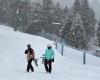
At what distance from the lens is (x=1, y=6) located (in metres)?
96.3

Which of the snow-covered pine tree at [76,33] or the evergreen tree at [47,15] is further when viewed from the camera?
the evergreen tree at [47,15]

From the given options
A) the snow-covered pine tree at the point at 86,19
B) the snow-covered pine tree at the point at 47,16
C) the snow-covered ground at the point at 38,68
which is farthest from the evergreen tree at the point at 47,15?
the snow-covered ground at the point at 38,68

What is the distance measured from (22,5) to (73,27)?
1585 centimetres

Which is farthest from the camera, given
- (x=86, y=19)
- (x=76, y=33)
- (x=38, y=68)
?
(x=86, y=19)

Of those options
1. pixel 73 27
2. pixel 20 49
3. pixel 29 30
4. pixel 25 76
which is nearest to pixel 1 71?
pixel 25 76

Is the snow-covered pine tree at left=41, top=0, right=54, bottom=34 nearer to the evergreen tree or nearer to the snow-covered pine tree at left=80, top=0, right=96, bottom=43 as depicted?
the evergreen tree

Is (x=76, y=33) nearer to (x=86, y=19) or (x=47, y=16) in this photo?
(x=47, y=16)

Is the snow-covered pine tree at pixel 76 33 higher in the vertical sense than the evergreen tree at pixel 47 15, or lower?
lower

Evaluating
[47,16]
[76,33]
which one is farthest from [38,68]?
[47,16]

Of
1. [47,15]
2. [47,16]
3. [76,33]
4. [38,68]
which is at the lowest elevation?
[38,68]

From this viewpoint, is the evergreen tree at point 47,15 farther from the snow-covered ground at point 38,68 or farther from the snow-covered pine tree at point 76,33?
the snow-covered ground at point 38,68

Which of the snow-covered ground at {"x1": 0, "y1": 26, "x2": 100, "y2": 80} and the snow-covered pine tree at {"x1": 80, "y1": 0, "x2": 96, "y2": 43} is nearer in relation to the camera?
the snow-covered ground at {"x1": 0, "y1": 26, "x2": 100, "y2": 80}

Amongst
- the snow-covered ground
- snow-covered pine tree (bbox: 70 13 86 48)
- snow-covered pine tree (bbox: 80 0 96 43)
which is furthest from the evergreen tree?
the snow-covered ground

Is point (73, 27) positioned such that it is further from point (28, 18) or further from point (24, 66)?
point (24, 66)
